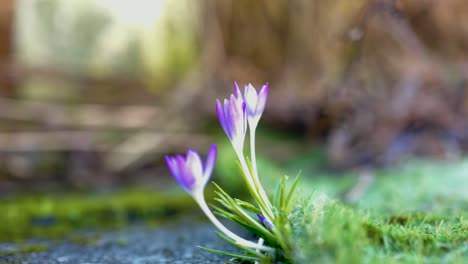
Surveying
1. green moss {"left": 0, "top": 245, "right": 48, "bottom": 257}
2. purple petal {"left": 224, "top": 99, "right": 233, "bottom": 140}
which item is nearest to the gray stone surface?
green moss {"left": 0, "top": 245, "right": 48, "bottom": 257}

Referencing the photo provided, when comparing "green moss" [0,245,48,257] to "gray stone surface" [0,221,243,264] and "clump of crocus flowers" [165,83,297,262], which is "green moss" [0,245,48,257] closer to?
"gray stone surface" [0,221,243,264]

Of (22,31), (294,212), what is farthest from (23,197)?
(294,212)

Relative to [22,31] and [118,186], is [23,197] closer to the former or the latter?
[118,186]

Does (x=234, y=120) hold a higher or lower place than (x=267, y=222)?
higher

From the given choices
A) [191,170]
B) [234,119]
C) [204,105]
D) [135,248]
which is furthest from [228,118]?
[204,105]

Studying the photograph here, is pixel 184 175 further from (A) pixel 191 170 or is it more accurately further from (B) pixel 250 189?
(B) pixel 250 189

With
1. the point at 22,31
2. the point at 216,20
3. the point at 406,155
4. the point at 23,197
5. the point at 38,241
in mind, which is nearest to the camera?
the point at 38,241

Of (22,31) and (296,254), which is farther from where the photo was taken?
(22,31)
